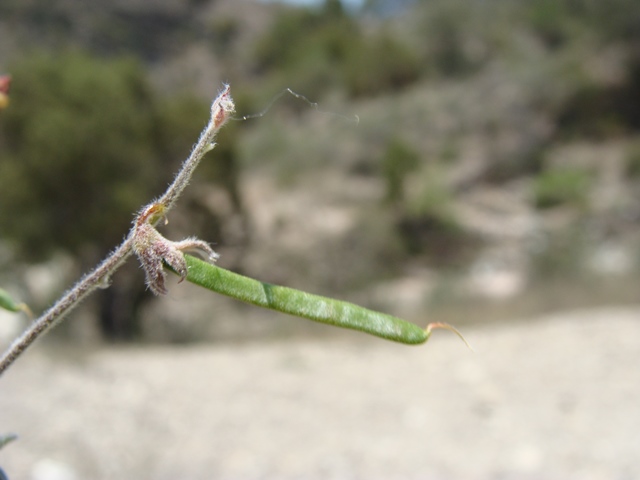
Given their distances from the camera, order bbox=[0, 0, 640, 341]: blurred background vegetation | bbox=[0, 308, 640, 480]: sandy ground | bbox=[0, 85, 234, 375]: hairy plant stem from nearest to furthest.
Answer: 1. bbox=[0, 85, 234, 375]: hairy plant stem
2. bbox=[0, 308, 640, 480]: sandy ground
3. bbox=[0, 0, 640, 341]: blurred background vegetation

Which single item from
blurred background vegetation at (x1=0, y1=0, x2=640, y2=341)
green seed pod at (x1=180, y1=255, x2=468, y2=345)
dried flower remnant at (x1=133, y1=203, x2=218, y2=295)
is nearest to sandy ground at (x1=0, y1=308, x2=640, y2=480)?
blurred background vegetation at (x1=0, y1=0, x2=640, y2=341)

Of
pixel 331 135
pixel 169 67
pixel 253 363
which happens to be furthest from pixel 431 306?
pixel 169 67

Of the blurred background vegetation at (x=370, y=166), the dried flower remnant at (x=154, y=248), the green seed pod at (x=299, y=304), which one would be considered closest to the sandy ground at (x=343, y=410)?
the blurred background vegetation at (x=370, y=166)

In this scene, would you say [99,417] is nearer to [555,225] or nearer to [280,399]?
[280,399]

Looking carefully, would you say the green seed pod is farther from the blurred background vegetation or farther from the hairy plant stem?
A: the blurred background vegetation

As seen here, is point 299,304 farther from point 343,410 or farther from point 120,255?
point 343,410

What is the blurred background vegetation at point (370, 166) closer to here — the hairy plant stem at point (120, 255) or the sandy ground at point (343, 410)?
the sandy ground at point (343, 410)

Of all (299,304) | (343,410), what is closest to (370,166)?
(343,410)
